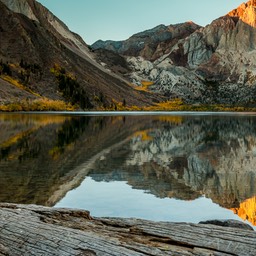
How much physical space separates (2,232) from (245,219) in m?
11.7

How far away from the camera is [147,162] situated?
32.9 metres

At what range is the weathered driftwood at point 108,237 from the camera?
21.6ft

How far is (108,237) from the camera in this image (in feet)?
23.5

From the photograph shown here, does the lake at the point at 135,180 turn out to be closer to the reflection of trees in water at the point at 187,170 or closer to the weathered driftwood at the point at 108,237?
the reflection of trees in water at the point at 187,170

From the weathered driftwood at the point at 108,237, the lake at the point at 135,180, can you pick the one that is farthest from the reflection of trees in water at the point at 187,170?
the weathered driftwood at the point at 108,237

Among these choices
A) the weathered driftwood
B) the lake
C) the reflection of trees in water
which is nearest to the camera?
the weathered driftwood

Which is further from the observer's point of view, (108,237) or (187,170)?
(187,170)

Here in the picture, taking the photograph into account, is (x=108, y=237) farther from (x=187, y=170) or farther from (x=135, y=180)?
(x=187, y=170)

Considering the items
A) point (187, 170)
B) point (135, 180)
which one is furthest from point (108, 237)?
point (187, 170)

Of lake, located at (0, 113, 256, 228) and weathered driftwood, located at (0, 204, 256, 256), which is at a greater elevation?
weathered driftwood, located at (0, 204, 256, 256)

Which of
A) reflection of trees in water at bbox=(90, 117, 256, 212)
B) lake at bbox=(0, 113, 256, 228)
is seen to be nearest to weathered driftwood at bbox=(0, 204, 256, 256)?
lake at bbox=(0, 113, 256, 228)

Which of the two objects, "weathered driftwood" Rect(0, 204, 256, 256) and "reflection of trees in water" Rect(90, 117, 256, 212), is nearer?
"weathered driftwood" Rect(0, 204, 256, 256)

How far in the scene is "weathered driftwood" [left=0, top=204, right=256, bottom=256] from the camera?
6.59 meters

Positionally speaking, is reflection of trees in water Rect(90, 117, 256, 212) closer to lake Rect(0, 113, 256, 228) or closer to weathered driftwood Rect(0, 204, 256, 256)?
lake Rect(0, 113, 256, 228)
